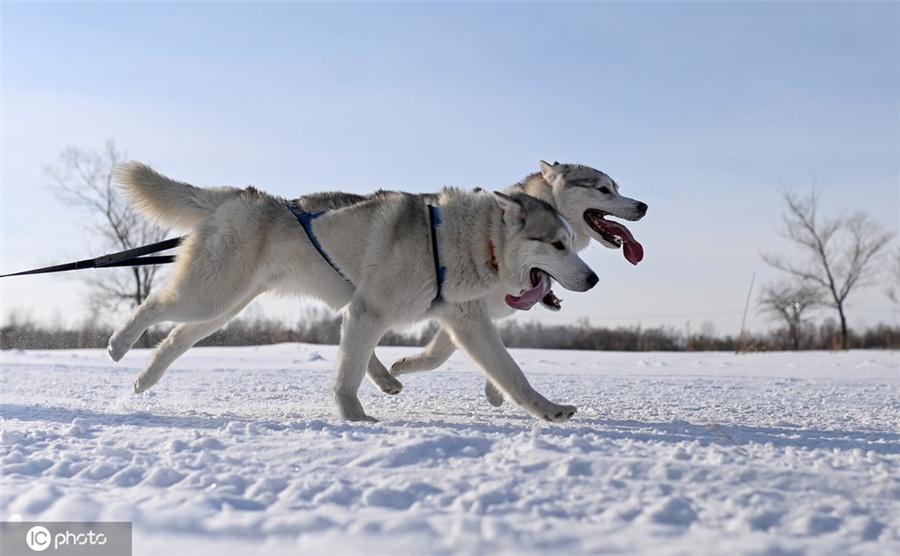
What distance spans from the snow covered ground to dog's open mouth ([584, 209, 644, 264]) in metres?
1.68

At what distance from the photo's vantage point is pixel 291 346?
19.8 m

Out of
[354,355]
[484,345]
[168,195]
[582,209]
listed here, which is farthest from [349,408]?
[582,209]

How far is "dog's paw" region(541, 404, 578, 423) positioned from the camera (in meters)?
4.72

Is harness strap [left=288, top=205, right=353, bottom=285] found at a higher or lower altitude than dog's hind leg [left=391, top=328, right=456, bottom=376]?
higher

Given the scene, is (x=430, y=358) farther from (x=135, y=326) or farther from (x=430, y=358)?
(x=135, y=326)

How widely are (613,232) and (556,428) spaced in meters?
2.73

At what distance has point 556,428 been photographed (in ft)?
14.0

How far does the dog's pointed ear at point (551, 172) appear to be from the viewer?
6562 millimetres

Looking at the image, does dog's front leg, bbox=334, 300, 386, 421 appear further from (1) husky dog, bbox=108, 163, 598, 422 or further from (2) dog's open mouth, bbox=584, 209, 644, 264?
(2) dog's open mouth, bbox=584, 209, 644, 264

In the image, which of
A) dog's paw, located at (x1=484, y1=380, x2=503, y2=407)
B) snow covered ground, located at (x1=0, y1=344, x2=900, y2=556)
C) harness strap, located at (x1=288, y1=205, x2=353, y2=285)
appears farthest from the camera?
dog's paw, located at (x1=484, y1=380, x2=503, y2=407)

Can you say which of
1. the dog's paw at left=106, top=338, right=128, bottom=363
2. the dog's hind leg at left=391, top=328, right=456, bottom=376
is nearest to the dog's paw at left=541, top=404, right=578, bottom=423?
the dog's hind leg at left=391, top=328, right=456, bottom=376

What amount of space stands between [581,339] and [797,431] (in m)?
22.9

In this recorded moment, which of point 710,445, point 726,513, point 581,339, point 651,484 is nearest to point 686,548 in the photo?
point 726,513

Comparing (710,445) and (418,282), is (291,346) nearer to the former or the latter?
(418,282)
